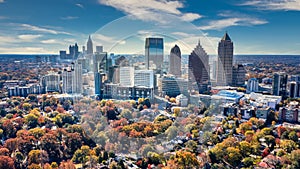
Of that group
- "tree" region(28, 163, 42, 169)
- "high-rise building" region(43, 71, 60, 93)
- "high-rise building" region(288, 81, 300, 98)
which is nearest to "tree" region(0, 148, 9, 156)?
"tree" region(28, 163, 42, 169)

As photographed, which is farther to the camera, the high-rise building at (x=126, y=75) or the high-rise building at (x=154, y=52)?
the high-rise building at (x=126, y=75)

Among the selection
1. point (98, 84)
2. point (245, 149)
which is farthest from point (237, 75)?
point (98, 84)

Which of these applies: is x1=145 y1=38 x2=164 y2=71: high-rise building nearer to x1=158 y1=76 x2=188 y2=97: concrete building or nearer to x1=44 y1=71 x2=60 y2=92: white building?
x1=158 y1=76 x2=188 y2=97: concrete building

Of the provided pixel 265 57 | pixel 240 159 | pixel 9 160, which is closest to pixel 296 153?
pixel 240 159

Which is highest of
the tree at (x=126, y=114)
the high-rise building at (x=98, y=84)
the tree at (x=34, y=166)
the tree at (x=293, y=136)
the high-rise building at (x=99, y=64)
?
the high-rise building at (x=99, y=64)

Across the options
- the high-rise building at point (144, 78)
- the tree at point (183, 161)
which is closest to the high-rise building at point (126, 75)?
the high-rise building at point (144, 78)

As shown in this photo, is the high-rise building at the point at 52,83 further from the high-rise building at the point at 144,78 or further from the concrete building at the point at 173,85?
the concrete building at the point at 173,85

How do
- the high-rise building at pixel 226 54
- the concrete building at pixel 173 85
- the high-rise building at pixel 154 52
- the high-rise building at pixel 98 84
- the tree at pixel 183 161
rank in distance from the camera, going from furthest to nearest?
1. the high-rise building at pixel 226 54
2. the high-rise building at pixel 98 84
3. the concrete building at pixel 173 85
4. the tree at pixel 183 161
5. the high-rise building at pixel 154 52
